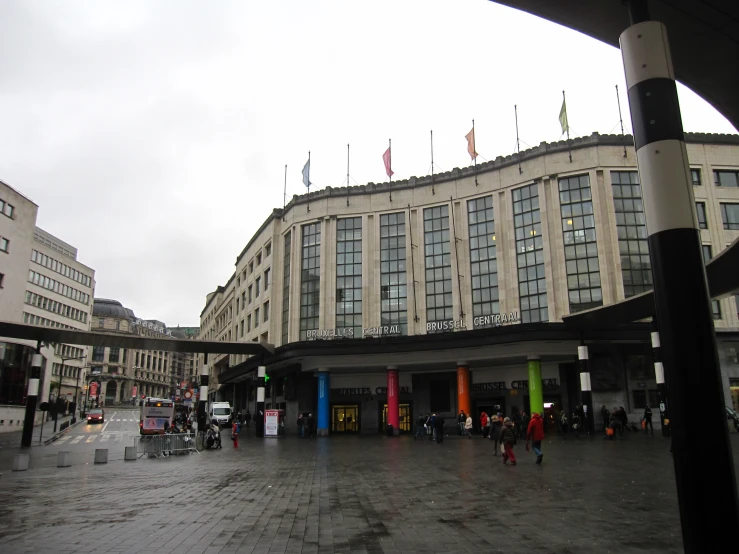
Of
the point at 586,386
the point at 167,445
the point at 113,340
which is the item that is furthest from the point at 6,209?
the point at 586,386

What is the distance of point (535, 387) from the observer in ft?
131

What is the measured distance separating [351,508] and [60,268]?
309 ft

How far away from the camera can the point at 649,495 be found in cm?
1238

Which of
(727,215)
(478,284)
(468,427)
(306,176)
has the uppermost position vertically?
(306,176)

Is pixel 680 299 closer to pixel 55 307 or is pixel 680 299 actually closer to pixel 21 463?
pixel 21 463

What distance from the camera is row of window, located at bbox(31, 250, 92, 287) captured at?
85.2 m

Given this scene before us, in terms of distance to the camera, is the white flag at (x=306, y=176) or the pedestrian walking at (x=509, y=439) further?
the white flag at (x=306, y=176)

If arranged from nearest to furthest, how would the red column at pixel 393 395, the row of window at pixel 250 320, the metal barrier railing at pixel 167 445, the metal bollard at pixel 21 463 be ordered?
1. the metal bollard at pixel 21 463
2. the metal barrier railing at pixel 167 445
3. the red column at pixel 393 395
4. the row of window at pixel 250 320

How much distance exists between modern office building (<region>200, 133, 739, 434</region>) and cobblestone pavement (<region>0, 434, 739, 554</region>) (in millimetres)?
22529

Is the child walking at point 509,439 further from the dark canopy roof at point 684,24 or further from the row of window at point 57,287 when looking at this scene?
the row of window at point 57,287

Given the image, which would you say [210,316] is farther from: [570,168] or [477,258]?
[570,168]

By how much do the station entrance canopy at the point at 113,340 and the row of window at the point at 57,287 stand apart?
Answer: 1968 inches

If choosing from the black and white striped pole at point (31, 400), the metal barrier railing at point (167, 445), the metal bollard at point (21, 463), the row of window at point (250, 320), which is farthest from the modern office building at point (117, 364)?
the metal bollard at point (21, 463)

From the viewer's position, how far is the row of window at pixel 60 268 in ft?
280
